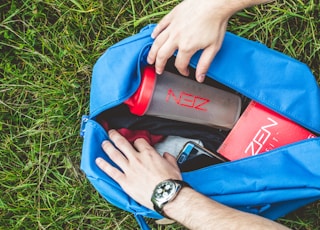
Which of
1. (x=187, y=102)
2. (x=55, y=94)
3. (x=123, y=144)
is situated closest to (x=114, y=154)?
(x=123, y=144)

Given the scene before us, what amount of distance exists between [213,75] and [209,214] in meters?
0.48

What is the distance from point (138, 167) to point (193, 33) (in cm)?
50

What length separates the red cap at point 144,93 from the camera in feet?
5.60

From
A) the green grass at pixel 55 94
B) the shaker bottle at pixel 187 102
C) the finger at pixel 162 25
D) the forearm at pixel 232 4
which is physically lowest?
the green grass at pixel 55 94

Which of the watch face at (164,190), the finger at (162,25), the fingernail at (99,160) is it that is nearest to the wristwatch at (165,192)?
the watch face at (164,190)

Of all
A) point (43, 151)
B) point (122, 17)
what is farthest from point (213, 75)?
point (43, 151)

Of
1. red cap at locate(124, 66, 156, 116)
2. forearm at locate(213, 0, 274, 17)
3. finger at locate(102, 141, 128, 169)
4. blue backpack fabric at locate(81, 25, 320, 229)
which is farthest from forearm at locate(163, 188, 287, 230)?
forearm at locate(213, 0, 274, 17)

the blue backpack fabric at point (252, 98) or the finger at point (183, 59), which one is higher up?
the finger at point (183, 59)

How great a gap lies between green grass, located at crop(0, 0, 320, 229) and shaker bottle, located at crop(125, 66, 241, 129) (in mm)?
493

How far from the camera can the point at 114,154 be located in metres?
1.72

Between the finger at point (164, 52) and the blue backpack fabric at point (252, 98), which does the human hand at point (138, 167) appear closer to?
the blue backpack fabric at point (252, 98)

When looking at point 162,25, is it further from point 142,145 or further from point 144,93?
point 142,145

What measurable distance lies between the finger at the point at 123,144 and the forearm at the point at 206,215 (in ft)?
0.80

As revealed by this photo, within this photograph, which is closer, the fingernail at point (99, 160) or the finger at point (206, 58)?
the finger at point (206, 58)
